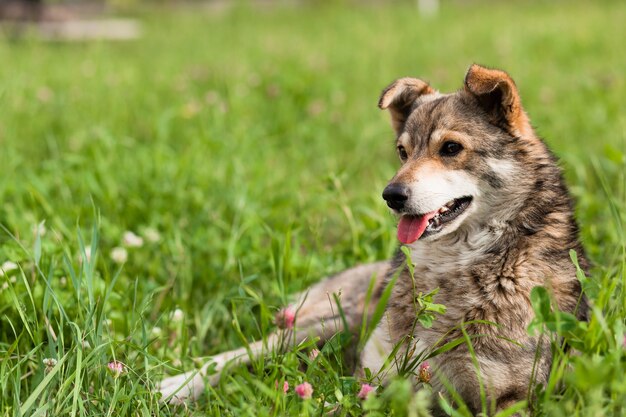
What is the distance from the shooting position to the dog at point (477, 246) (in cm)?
283

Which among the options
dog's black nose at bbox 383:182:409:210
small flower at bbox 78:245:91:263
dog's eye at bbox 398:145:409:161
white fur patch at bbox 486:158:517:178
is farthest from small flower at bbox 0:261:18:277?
white fur patch at bbox 486:158:517:178

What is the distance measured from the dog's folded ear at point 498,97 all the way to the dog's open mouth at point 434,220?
15.5 inches

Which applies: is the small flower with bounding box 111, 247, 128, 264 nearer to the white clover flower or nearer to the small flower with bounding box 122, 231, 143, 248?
the small flower with bounding box 122, 231, 143, 248

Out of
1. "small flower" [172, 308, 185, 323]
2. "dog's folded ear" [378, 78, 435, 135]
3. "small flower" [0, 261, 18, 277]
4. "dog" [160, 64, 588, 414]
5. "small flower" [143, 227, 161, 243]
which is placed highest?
"dog's folded ear" [378, 78, 435, 135]

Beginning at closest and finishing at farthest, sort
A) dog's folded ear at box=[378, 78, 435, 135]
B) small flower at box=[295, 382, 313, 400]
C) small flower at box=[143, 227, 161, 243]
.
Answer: small flower at box=[295, 382, 313, 400] < dog's folded ear at box=[378, 78, 435, 135] < small flower at box=[143, 227, 161, 243]

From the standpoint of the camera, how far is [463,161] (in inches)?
125

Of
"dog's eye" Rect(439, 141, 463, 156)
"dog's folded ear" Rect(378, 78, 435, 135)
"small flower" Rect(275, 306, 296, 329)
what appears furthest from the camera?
"dog's folded ear" Rect(378, 78, 435, 135)

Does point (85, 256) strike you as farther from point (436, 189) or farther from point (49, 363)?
point (436, 189)

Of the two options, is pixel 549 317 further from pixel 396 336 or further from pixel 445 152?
pixel 445 152

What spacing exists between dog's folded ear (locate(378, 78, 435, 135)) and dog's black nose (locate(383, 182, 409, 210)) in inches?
24.3

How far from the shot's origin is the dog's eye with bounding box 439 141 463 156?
3.23 metres

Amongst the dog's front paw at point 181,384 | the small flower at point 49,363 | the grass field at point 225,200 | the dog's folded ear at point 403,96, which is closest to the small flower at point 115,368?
the grass field at point 225,200

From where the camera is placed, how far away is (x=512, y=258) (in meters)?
3.00

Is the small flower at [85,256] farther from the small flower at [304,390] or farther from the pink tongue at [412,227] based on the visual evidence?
the pink tongue at [412,227]
